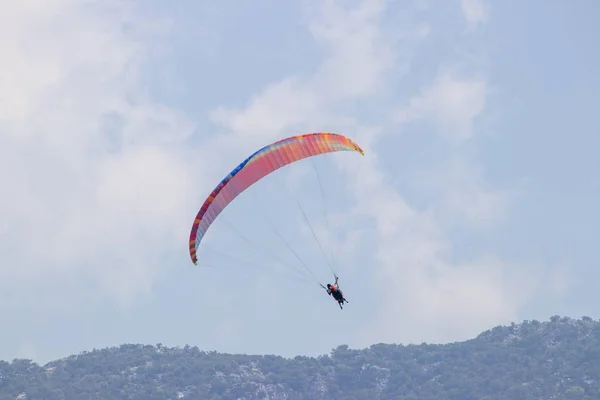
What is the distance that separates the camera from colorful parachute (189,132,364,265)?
85875 millimetres

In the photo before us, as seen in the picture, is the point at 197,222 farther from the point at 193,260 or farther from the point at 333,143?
the point at 333,143

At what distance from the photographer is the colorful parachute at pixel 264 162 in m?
85.9

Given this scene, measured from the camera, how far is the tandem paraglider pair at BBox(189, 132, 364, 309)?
8600cm

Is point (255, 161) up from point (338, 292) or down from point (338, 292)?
up

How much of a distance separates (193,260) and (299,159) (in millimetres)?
9491

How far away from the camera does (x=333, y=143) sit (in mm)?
87562

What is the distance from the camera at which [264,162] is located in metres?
86.6

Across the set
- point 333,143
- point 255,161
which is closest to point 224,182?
point 255,161

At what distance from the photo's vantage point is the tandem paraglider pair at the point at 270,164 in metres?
86.0

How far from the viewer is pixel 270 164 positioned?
3420 inches

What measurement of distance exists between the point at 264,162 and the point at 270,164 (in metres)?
0.50

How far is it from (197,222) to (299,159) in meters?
7.71

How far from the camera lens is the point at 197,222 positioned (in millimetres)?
86500

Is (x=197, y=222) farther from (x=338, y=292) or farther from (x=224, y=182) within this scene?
(x=338, y=292)
